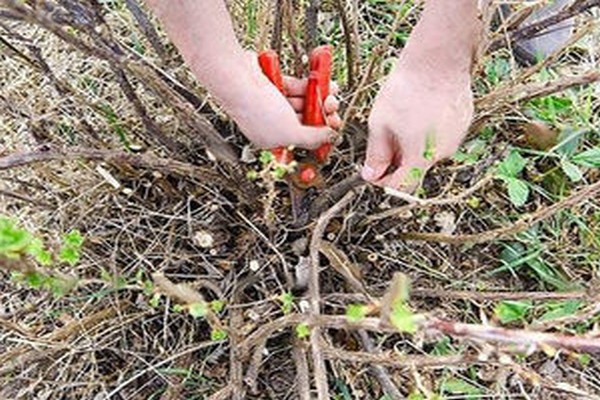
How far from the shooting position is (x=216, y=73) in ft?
3.64

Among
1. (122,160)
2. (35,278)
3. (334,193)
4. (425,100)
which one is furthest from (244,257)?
(35,278)

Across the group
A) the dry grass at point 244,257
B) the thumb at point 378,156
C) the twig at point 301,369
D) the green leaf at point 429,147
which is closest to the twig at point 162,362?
the dry grass at point 244,257

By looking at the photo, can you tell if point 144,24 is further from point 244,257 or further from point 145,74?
point 244,257

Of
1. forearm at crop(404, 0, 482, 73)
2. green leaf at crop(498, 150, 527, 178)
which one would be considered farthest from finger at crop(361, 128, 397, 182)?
green leaf at crop(498, 150, 527, 178)

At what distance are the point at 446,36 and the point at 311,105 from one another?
26 centimetres

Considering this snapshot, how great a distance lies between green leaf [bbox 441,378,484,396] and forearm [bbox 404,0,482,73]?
482 millimetres

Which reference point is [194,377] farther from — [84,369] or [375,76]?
[375,76]

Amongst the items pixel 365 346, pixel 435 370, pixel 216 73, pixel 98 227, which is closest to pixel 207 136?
pixel 216 73

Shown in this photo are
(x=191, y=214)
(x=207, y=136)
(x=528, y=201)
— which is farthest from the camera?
(x=528, y=201)

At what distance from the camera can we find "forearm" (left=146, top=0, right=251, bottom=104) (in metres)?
1.06

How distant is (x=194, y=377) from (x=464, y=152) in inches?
20.9

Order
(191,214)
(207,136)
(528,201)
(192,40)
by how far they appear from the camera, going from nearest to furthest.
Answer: (192,40) < (207,136) < (191,214) < (528,201)

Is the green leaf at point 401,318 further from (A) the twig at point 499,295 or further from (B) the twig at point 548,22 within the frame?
(B) the twig at point 548,22

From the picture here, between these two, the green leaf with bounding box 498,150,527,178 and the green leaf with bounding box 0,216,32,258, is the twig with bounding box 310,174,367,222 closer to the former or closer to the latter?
the green leaf with bounding box 498,150,527,178
